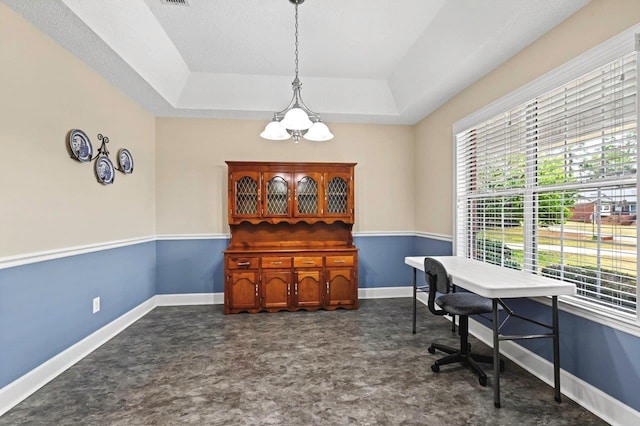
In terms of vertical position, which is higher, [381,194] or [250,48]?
[250,48]

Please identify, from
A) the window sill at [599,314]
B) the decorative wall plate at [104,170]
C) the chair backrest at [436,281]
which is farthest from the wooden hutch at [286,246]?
the window sill at [599,314]

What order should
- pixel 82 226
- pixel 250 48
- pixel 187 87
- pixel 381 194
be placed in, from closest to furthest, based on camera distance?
pixel 82 226, pixel 250 48, pixel 187 87, pixel 381 194

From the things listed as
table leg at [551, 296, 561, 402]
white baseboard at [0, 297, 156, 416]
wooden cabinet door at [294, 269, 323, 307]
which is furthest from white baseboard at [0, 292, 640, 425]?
wooden cabinet door at [294, 269, 323, 307]

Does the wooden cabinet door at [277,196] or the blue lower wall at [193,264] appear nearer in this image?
the wooden cabinet door at [277,196]

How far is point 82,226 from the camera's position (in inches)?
114

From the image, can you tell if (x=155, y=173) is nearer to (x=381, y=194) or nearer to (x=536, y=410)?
(x=381, y=194)

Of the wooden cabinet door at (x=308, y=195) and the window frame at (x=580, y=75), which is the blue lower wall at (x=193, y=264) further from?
the window frame at (x=580, y=75)

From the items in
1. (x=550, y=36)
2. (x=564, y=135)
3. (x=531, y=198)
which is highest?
(x=550, y=36)

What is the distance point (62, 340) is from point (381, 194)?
394cm

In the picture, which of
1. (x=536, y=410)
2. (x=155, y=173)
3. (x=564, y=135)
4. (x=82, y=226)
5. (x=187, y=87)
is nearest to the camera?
(x=536, y=410)

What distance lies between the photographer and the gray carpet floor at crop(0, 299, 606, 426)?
2.04 meters

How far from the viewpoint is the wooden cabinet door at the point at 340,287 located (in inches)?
165

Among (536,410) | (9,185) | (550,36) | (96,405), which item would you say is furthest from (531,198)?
(9,185)

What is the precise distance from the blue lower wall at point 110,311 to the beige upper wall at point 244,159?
1.96 feet
